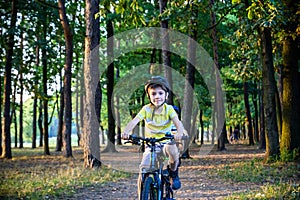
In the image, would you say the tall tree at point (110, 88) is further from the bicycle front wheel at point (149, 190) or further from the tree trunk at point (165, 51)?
the bicycle front wheel at point (149, 190)

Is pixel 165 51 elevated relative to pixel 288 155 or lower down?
elevated

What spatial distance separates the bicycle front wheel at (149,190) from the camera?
483cm

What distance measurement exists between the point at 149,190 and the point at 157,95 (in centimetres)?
119

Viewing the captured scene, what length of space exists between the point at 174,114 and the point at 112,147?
21119 millimetres

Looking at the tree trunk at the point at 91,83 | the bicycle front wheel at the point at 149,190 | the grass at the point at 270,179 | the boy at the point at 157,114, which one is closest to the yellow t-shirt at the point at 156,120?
the boy at the point at 157,114

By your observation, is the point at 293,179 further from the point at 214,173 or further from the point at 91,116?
the point at 91,116

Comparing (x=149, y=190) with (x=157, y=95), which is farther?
(x=157, y=95)

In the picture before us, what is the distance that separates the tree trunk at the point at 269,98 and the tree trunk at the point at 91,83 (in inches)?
222

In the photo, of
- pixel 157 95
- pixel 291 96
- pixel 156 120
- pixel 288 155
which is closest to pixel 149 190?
pixel 156 120

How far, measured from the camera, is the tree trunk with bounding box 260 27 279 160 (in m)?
13.4

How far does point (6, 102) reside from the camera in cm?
1978

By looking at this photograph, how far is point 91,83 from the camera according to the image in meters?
13.9

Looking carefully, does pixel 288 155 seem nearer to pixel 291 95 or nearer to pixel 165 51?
pixel 291 95

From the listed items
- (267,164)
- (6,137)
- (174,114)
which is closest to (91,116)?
(267,164)
